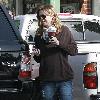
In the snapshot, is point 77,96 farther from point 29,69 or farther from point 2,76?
point 2,76

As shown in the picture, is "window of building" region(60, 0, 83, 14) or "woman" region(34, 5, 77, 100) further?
"window of building" region(60, 0, 83, 14)

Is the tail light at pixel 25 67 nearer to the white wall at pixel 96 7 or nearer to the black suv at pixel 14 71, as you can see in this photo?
the black suv at pixel 14 71

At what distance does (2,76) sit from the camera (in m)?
4.72

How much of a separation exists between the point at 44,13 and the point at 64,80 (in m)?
0.78

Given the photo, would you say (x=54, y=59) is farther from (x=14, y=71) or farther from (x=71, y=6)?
(x=71, y=6)

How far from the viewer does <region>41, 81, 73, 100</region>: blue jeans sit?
5.00m

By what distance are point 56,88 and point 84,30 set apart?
172 cm

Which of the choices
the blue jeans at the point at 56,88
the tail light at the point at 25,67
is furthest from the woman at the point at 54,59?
the tail light at the point at 25,67

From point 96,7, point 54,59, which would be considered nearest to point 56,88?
point 54,59

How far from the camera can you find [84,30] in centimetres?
656

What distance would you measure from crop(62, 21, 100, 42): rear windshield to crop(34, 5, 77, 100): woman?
136 cm

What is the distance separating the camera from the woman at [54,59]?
496 centimetres

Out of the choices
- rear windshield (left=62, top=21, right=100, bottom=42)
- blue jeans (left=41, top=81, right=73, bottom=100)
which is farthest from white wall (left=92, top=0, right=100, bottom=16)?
blue jeans (left=41, top=81, right=73, bottom=100)

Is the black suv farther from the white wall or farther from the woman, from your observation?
the white wall
